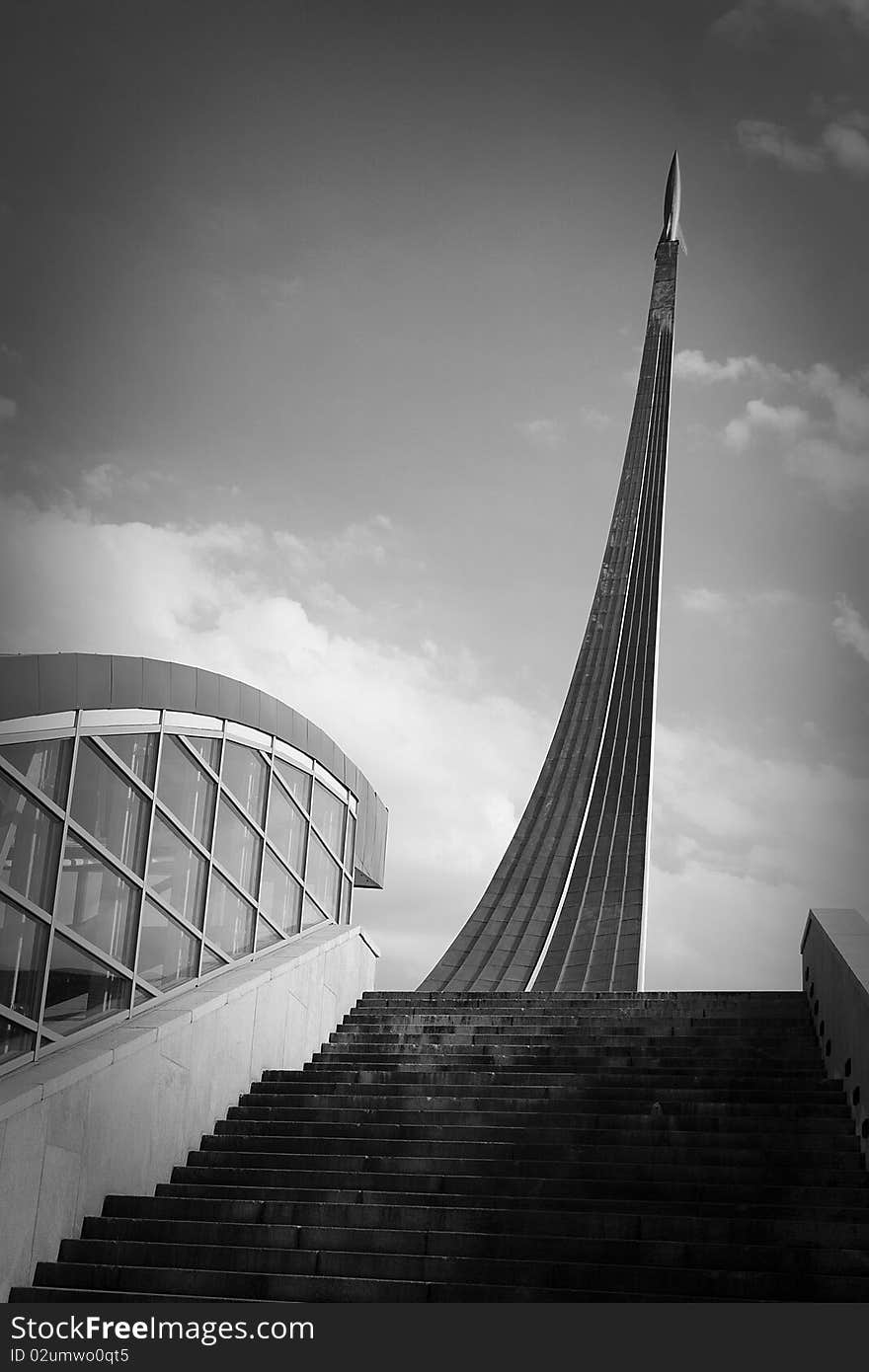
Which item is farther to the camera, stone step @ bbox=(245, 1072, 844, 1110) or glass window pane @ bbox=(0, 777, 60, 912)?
stone step @ bbox=(245, 1072, 844, 1110)

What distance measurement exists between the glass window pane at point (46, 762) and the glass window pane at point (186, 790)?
0.79 m

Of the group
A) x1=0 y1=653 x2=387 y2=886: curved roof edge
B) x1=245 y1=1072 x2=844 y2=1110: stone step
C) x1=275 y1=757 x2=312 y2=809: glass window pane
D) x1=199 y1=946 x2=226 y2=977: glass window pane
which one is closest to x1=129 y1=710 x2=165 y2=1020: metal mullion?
x1=0 y1=653 x2=387 y2=886: curved roof edge

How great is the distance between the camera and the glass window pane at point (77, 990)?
188 inches

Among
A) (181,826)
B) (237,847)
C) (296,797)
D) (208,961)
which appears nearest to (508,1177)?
(208,961)

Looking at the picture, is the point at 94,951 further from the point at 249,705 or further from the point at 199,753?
the point at 249,705

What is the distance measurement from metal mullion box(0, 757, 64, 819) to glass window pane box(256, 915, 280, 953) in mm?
2240

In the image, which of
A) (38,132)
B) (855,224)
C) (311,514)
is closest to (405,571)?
(311,514)

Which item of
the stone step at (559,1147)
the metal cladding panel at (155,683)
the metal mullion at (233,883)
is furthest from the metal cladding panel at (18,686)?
the stone step at (559,1147)

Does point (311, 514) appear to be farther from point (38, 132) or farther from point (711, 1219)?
point (711, 1219)

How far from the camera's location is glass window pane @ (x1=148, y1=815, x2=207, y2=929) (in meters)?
5.66

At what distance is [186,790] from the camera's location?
5949 mm

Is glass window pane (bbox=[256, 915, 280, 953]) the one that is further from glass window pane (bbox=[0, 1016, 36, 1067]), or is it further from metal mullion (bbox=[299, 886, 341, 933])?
glass window pane (bbox=[0, 1016, 36, 1067])

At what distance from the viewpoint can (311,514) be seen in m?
19.4

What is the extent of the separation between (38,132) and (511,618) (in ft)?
37.4
